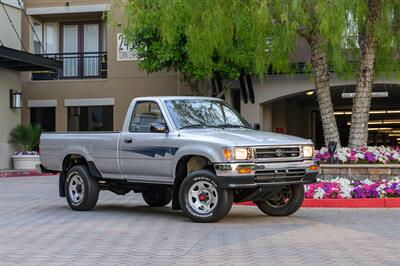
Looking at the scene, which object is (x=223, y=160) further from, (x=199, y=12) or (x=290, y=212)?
(x=199, y=12)

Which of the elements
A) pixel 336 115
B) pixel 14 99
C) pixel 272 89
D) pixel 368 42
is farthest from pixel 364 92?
pixel 336 115

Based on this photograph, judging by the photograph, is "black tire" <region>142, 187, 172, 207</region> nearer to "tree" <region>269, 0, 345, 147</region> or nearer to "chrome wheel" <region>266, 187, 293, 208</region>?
"chrome wheel" <region>266, 187, 293, 208</region>

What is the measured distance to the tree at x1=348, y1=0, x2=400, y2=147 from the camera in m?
14.6

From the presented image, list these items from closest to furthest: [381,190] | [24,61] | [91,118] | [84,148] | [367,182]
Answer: [84,148] → [381,190] → [367,182] → [24,61] → [91,118]

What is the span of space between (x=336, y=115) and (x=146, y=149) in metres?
22.1

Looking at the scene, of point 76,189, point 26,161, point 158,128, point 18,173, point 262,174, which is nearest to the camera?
point 262,174

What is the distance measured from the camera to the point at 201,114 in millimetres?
11711

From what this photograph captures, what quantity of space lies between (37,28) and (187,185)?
1905 centimetres

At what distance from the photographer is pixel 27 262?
7711 mm

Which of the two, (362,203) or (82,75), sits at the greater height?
(82,75)

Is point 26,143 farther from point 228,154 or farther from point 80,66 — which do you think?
point 228,154

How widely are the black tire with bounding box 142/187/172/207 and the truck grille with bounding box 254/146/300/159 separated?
3047 millimetres

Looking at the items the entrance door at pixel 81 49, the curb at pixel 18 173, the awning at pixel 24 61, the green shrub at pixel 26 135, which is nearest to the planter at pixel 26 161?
the green shrub at pixel 26 135

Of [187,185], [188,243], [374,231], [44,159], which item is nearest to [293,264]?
[188,243]
